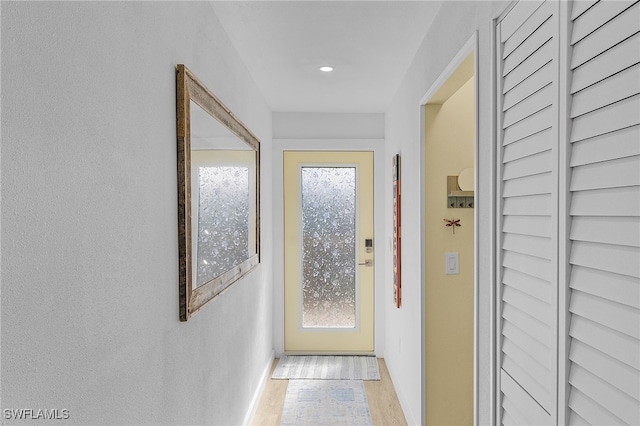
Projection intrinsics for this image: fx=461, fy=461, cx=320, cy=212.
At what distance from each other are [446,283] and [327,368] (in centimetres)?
198

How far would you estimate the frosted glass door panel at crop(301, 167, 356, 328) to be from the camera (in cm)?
461

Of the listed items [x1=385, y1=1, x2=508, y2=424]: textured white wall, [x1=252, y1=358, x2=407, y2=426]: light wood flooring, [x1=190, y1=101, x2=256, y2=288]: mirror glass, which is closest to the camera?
[x1=385, y1=1, x2=508, y2=424]: textured white wall

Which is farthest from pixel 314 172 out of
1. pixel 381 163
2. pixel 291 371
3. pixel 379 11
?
pixel 379 11

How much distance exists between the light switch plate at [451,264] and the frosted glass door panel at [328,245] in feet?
6.40

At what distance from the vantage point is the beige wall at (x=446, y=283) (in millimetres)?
2699

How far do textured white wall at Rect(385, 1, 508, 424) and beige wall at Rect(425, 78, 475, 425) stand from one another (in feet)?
0.24

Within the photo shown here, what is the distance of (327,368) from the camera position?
426cm

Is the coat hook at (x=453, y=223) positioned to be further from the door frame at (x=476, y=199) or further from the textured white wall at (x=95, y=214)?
the textured white wall at (x=95, y=214)
